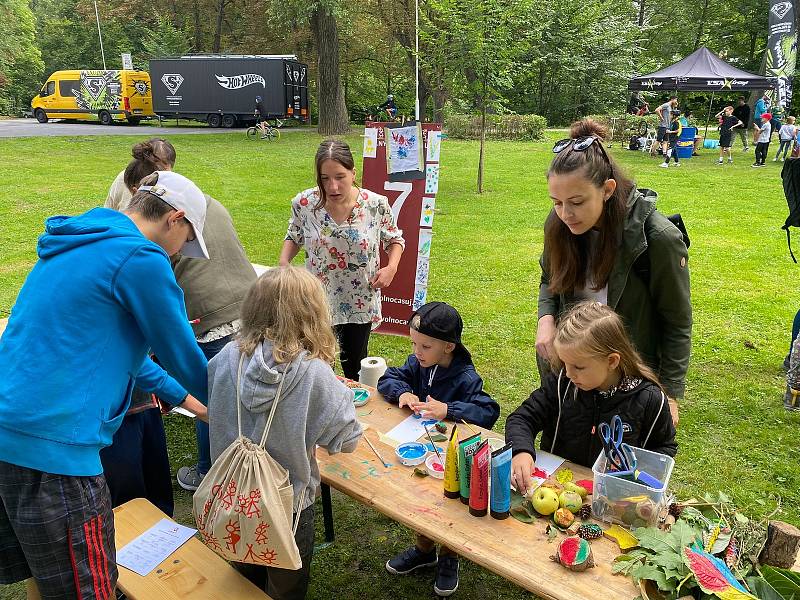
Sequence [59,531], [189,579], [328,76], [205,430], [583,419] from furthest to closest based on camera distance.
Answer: [328,76]
[205,430]
[583,419]
[189,579]
[59,531]

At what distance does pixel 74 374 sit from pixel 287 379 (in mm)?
588

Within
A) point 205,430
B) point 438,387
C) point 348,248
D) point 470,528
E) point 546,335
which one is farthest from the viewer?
point 348,248

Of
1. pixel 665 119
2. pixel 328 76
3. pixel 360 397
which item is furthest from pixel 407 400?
pixel 328 76

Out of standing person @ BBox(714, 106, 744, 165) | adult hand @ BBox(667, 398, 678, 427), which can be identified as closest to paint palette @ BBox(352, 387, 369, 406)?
adult hand @ BBox(667, 398, 678, 427)

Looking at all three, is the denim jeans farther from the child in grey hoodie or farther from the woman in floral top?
the child in grey hoodie

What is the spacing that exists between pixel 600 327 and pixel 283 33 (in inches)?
1200

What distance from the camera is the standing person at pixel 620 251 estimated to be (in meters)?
2.17

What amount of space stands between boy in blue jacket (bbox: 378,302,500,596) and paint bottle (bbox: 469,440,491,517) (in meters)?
0.66

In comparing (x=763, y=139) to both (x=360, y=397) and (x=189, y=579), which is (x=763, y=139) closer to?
(x=360, y=397)

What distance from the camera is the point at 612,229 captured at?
7.32 ft

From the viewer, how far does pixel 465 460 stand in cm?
205

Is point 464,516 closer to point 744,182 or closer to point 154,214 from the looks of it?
point 154,214

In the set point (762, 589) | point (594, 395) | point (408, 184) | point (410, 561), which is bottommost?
point (410, 561)

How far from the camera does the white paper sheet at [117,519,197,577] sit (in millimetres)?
2264
